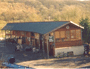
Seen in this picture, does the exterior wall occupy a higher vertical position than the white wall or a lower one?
higher

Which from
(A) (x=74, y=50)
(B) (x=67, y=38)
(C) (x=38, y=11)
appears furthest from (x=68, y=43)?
(C) (x=38, y=11)

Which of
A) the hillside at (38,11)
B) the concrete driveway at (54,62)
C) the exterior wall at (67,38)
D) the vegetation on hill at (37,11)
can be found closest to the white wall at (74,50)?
the exterior wall at (67,38)

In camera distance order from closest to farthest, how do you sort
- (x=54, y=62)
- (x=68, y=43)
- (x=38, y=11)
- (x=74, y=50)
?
(x=54, y=62) → (x=68, y=43) → (x=74, y=50) → (x=38, y=11)

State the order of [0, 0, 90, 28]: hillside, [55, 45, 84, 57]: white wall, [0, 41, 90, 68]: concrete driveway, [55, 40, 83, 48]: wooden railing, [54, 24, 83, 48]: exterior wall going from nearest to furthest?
[0, 41, 90, 68]: concrete driveway < [55, 45, 84, 57]: white wall < [55, 40, 83, 48]: wooden railing < [54, 24, 83, 48]: exterior wall < [0, 0, 90, 28]: hillside

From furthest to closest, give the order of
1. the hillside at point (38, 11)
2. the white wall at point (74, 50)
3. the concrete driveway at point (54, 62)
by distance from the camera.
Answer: the hillside at point (38, 11) → the white wall at point (74, 50) → the concrete driveway at point (54, 62)

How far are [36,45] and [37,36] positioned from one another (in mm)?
2072

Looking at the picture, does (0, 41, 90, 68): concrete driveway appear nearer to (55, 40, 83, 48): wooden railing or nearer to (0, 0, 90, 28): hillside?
(55, 40, 83, 48): wooden railing

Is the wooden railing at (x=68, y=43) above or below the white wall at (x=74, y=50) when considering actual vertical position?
above

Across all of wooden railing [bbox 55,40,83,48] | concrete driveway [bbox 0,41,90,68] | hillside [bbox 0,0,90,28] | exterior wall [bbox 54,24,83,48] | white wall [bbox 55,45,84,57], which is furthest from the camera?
hillside [bbox 0,0,90,28]

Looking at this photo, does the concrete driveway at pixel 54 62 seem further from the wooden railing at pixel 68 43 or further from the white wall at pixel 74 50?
the wooden railing at pixel 68 43

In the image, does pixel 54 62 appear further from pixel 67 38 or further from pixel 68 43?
pixel 67 38

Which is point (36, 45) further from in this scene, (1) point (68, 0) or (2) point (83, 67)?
(1) point (68, 0)

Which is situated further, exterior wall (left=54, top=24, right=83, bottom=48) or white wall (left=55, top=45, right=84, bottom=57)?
exterior wall (left=54, top=24, right=83, bottom=48)

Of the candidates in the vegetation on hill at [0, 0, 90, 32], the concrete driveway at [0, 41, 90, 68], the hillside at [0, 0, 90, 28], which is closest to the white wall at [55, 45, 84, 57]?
the concrete driveway at [0, 41, 90, 68]
